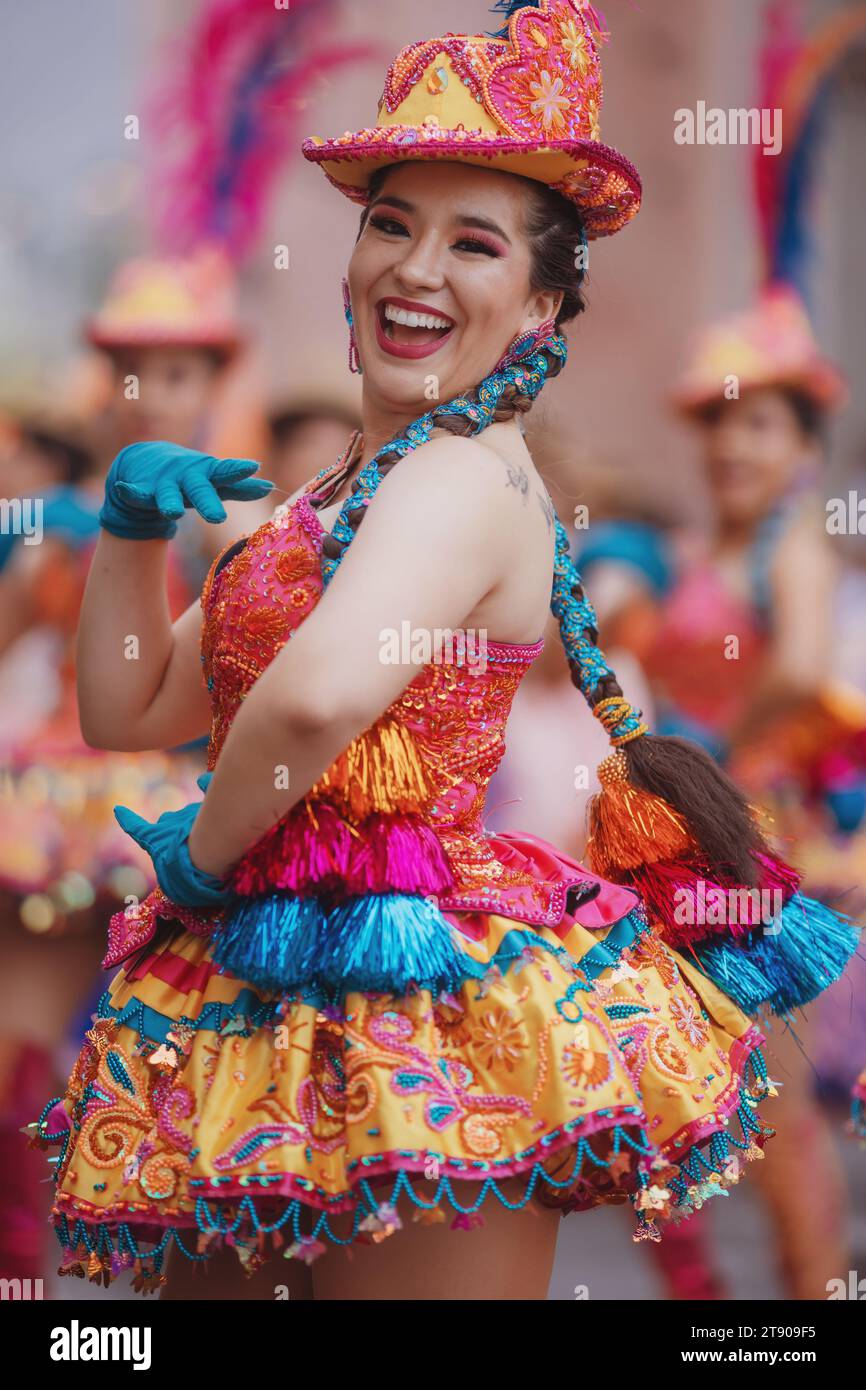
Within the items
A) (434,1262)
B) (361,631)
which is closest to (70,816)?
(434,1262)

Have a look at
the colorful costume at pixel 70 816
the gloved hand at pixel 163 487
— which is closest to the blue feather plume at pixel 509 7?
the gloved hand at pixel 163 487

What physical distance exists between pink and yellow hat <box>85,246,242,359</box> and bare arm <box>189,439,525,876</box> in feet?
11.1

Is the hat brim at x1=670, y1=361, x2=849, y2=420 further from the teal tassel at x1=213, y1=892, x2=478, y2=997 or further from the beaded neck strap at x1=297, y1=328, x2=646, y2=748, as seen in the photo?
the teal tassel at x1=213, y1=892, x2=478, y2=997

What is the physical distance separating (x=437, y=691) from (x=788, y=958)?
58cm

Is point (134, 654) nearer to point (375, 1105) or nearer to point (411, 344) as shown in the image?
point (411, 344)

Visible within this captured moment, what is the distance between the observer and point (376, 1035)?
1790 mm

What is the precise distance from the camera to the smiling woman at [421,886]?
1.76m

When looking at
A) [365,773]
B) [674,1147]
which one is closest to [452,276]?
[365,773]

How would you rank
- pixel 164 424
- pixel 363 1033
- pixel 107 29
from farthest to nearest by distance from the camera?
pixel 107 29 < pixel 164 424 < pixel 363 1033

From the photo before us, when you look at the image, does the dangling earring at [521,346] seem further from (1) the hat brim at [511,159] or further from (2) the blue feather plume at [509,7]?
(2) the blue feather plume at [509,7]

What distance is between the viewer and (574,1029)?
5.99 ft

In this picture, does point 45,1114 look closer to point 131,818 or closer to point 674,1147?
point 131,818

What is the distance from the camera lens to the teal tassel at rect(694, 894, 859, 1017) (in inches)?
83.7

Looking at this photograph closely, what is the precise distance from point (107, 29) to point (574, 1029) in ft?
19.7
